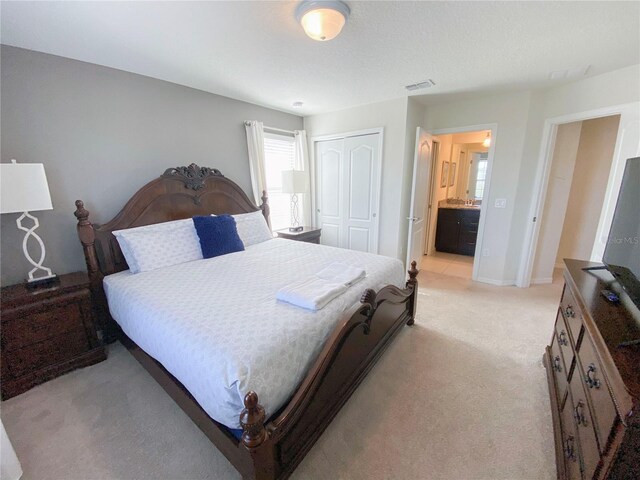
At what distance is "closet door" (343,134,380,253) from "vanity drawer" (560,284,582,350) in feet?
7.44

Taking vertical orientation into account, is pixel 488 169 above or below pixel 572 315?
above

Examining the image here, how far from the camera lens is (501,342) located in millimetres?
2326

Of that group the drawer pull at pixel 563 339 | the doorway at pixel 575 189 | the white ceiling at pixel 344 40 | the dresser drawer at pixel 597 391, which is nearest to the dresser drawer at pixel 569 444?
the dresser drawer at pixel 597 391

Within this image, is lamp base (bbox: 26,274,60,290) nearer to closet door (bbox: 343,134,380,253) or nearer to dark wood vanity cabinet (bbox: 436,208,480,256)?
closet door (bbox: 343,134,380,253)

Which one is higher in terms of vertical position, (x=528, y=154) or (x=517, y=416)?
(x=528, y=154)

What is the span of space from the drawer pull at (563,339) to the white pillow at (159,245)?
2908mm

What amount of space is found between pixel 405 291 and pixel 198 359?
1782 mm

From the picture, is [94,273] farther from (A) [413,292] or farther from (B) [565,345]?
(B) [565,345]

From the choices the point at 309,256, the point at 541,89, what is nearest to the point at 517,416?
the point at 309,256

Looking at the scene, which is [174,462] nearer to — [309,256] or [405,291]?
[309,256]

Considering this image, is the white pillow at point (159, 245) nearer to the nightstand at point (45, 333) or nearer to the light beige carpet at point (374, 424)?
the nightstand at point (45, 333)

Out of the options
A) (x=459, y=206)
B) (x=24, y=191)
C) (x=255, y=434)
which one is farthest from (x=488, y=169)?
(x=24, y=191)

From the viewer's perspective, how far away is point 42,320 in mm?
1862

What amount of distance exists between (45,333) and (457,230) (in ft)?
18.1
